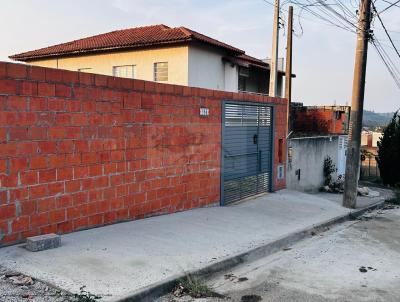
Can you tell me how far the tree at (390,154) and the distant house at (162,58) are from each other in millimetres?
8129

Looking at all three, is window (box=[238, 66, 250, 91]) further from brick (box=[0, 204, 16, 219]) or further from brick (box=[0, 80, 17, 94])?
brick (box=[0, 204, 16, 219])

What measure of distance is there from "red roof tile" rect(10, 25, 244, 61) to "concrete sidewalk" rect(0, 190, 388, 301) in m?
13.3

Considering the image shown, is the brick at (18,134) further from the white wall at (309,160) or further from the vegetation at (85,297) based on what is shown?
the white wall at (309,160)

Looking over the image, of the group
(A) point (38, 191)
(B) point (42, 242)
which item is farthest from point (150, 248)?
(A) point (38, 191)

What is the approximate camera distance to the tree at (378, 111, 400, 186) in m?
19.8

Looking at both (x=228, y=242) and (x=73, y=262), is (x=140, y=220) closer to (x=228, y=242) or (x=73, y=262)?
(x=228, y=242)

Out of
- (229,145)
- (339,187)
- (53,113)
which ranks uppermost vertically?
(53,113)

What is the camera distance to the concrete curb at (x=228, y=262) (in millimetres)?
4407

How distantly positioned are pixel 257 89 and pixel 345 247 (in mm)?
20373

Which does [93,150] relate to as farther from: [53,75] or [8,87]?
[8,87]

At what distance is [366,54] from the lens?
1109 centimetres

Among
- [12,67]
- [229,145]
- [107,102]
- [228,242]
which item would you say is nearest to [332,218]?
[229,145]

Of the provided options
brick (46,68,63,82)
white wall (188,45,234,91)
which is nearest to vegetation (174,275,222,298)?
brick (46,68,63,82)

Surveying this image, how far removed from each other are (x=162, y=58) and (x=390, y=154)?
12.1 metres
